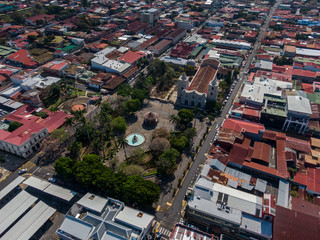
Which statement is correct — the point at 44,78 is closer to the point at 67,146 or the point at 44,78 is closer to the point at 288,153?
the point at 67,146

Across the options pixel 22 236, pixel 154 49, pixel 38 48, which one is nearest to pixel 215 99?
pixel 154 49

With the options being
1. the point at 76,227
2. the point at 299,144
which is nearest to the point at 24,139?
the point at 76,227

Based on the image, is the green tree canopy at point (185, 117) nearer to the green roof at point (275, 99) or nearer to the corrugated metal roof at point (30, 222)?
the green roof at point (275, 99)

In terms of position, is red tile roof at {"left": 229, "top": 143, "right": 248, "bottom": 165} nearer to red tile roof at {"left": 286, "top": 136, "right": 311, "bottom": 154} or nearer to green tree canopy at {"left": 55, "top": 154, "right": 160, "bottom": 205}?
red tile roof at {"left": 286, "top": 136, "right": 311, "bottom": 154}

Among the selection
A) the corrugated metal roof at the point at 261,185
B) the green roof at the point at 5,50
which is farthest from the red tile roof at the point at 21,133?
the green roof at the point at 5,50

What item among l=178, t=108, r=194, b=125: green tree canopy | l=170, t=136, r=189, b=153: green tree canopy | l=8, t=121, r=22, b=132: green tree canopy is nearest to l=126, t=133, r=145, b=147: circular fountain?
l=170, t=136, r=189, b=153: green tree canopy

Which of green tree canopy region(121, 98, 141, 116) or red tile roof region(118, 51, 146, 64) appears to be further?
red tile roof region(118, 51, 146, 64)
